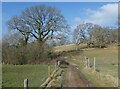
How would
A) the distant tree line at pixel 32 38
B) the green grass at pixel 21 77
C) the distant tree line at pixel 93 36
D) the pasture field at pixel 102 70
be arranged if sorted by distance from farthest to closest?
the distant tree line at pixel 93 36, the distant tree line at pixel 32 38, the pasture field at pixel 102 70, the green grass at pixel 21 77

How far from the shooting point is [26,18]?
53.2m

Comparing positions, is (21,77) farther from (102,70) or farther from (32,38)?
(32,38)

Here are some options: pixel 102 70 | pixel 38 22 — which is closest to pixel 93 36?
pixel 38 22

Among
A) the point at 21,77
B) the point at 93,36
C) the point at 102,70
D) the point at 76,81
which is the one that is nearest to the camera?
the point at 76,81

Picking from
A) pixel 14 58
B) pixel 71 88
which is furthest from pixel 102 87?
pixel 14 58

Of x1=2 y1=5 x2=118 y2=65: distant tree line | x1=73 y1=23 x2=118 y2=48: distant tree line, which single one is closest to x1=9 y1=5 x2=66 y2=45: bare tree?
x1=2 y1=5 x2=118 y2=65: distant tree line

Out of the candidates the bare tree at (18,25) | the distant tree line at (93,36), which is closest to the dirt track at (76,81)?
the bare tree at (18,25)

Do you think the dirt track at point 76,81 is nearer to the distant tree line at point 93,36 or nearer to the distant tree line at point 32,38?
the distant tree line at point 32,38

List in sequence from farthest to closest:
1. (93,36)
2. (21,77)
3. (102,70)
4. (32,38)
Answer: (93,36) → (32,38) → (102,70) → (21,77)

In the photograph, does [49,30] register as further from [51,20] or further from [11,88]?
[11,88]

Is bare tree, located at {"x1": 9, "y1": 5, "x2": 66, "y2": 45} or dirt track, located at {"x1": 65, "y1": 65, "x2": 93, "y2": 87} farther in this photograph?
bare tree, located at {"x1": 9, "y1": 5, "x2": 66, "y2": 45}

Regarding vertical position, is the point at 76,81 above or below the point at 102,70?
above

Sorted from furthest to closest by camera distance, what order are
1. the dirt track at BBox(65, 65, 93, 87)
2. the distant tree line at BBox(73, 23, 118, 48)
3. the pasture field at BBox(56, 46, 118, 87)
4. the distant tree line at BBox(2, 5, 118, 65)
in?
1. the distant tree line at BBox(73, 23, 118, 48)
2. the distant tree line at BBox(2, 5, 118, 65)
3. the pasture field at BBox(56, 46, 118, 87)
4. the dirt track at BBox(65, 65, 93, 87)

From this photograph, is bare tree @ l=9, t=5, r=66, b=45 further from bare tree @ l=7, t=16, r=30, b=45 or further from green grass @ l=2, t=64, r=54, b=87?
green grass @ l=2, t=64, r=54, b=87
